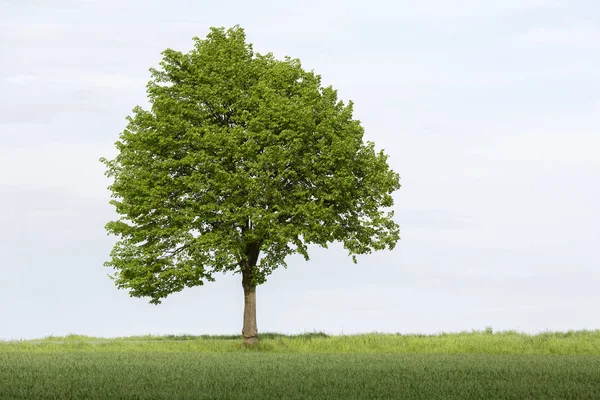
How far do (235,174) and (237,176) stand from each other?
0.18m

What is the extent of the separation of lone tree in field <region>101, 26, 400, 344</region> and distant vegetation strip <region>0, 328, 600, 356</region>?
2.53m

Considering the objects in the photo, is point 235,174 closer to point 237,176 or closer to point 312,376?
point 237,176

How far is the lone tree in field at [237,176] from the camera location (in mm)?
36875

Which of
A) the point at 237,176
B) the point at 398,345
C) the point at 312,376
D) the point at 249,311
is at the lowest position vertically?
the point at 312,376

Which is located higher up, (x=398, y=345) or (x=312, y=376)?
(x=398, y=345)

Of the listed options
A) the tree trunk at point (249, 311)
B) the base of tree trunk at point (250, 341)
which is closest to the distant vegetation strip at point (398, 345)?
the base of tree trunk at point (250, 341)

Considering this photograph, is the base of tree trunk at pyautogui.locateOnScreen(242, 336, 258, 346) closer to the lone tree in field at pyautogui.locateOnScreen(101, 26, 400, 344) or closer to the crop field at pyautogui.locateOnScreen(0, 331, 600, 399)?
the lone tree in field at pyautogui.locateOnScreen(101, 26, 400, 344)

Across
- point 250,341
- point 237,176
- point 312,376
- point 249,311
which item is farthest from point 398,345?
point 312,376

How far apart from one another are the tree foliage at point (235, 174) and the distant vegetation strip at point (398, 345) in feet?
12.5

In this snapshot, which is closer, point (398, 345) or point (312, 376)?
point (312, 376)

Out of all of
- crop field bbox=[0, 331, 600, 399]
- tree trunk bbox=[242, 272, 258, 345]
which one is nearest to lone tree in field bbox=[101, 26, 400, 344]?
tree trunk bbox=[242, 272, 258, 345]

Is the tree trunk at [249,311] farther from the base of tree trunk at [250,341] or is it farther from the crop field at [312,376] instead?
the crop field at [312,376]

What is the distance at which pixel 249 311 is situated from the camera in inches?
1529

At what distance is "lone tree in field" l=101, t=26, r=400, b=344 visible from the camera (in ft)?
121
